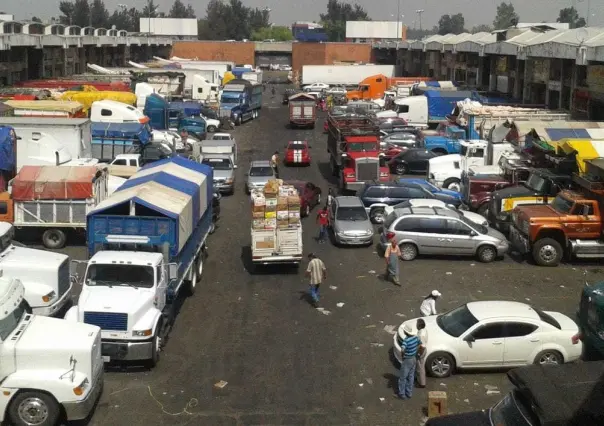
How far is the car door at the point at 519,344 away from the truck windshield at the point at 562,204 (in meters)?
8.95

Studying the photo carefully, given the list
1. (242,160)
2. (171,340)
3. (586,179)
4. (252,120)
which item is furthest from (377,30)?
(171,340)

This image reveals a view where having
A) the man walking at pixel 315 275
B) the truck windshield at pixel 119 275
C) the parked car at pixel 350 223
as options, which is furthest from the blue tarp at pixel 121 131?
the truck windshield at pixel 119 275

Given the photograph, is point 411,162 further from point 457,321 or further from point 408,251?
point 457,321

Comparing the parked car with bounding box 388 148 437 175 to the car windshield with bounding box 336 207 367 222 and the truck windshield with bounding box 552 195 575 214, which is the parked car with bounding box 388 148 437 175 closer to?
the car windshield with bounding box 336 207 367 222

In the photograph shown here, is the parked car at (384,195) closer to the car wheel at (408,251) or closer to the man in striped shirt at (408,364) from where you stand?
the car wheel at (408,251)

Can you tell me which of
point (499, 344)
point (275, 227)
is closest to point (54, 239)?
point (275, 227)

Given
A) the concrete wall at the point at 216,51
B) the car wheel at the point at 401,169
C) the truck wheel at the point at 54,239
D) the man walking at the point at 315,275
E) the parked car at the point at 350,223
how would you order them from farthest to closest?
the concrete wall at the point at 216,51 < the car wheel at the point at 401,169 < the parked car at the point at 350,223 < the truck wheel at the point at 54,239 < the man walking at the point at 315,275

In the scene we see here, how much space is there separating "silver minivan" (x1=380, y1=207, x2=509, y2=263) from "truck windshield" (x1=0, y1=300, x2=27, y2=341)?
38.8 feet

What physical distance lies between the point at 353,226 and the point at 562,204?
6.09 metres

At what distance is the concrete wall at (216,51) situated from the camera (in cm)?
10450

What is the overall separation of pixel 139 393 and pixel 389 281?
868cm

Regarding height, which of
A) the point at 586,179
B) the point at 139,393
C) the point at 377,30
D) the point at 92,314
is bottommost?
the point at 139,393

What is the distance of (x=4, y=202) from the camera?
74.0ft

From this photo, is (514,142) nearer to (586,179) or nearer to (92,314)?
(586,179)
